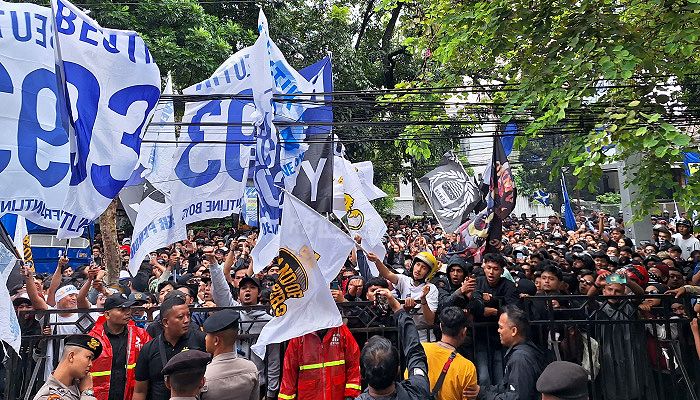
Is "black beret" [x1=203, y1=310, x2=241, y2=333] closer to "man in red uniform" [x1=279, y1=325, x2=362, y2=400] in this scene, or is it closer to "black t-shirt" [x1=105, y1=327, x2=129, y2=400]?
"man in red uniform" [x1=279, y1=325, x2=362, y2=400]

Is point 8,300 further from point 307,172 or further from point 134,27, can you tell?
point 134,27

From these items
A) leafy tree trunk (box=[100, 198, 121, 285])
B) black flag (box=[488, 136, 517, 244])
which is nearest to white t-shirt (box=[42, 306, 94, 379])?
black flag (box=[488, 136, 517, 244])

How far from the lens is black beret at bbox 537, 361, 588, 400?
126 inches

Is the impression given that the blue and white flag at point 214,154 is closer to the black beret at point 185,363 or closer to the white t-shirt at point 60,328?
the white t-shirt at point 60,328

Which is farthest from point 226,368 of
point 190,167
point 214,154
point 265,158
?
point 214,154

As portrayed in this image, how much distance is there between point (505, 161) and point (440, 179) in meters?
2.70

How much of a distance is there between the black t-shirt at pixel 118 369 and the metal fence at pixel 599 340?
506 millimetres

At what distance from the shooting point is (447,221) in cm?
1223

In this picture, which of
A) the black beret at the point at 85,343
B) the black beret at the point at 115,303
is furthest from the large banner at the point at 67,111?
the black beret at the point at 85,343

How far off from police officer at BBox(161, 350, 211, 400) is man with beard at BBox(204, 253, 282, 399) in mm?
2337

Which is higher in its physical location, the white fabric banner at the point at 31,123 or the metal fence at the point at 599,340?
the white fabric banner at the point at 31,123

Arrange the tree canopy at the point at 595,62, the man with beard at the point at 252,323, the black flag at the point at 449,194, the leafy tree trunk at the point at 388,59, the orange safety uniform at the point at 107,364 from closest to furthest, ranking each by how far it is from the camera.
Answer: the orange safety uniform at the point at 107,364, the man with beard at the point at 252,323, the tree canopy at the point at 595,62, the black flag at the point at 449,194, the leafy tree trunk at the point at 388,59

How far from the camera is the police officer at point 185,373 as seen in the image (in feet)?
11.8

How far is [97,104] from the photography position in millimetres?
5305
